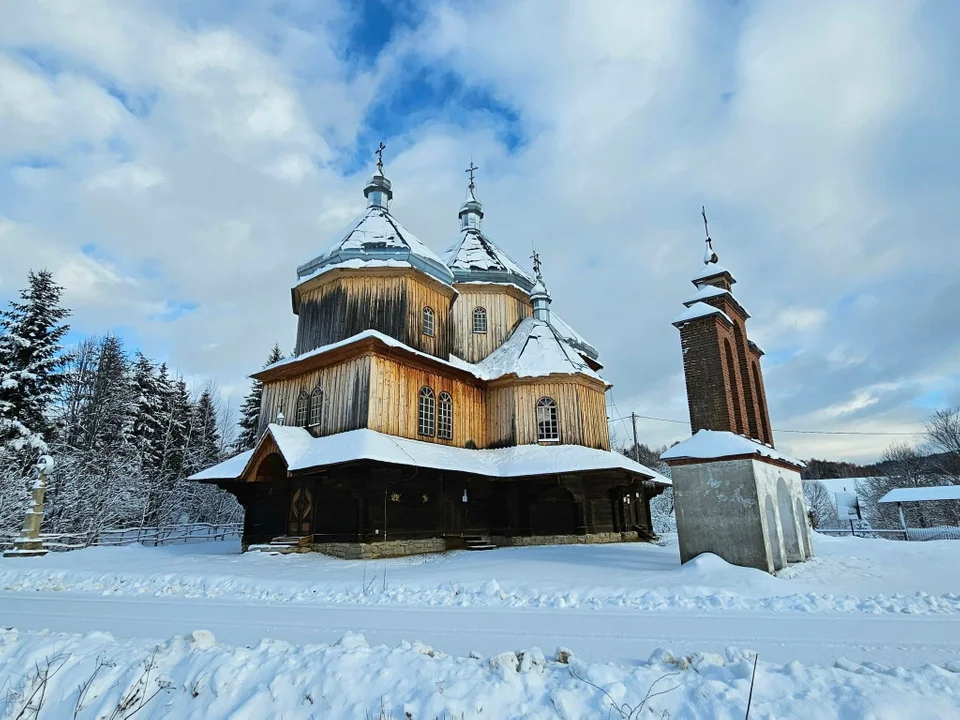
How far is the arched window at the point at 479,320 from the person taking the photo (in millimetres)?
23609

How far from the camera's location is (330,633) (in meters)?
6.03

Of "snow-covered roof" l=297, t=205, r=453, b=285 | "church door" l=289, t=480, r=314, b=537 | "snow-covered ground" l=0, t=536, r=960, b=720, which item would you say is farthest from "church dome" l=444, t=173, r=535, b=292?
"snow-covered ground" l=0, t=536, r=960, b=720

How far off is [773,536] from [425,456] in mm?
8957

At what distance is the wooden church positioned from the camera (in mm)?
15453

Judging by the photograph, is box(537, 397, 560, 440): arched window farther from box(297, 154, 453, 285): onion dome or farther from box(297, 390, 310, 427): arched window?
box(297, 390, 310, 427): arched window

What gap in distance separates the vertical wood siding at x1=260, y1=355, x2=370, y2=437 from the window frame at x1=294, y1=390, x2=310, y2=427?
0.11 meters

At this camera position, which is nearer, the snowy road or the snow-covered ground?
the snow-covered ground

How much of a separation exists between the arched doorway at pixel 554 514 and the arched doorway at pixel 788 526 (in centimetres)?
716

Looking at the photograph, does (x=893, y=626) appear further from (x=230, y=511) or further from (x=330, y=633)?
(x=230, y=511)

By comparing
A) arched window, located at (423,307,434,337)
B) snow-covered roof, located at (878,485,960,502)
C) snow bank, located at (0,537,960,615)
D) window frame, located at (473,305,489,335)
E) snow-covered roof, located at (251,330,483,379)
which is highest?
window frame, located at (473,305,489,335)

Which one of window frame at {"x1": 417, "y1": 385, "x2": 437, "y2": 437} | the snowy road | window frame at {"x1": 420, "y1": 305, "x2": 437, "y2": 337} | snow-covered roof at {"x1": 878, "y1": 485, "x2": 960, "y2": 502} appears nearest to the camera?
the snowy road

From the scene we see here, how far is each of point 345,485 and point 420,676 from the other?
11696 millimetres

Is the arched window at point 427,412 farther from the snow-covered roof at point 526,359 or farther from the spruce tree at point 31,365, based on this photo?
the spruce tree at point 31,365

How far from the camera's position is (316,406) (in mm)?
17484
